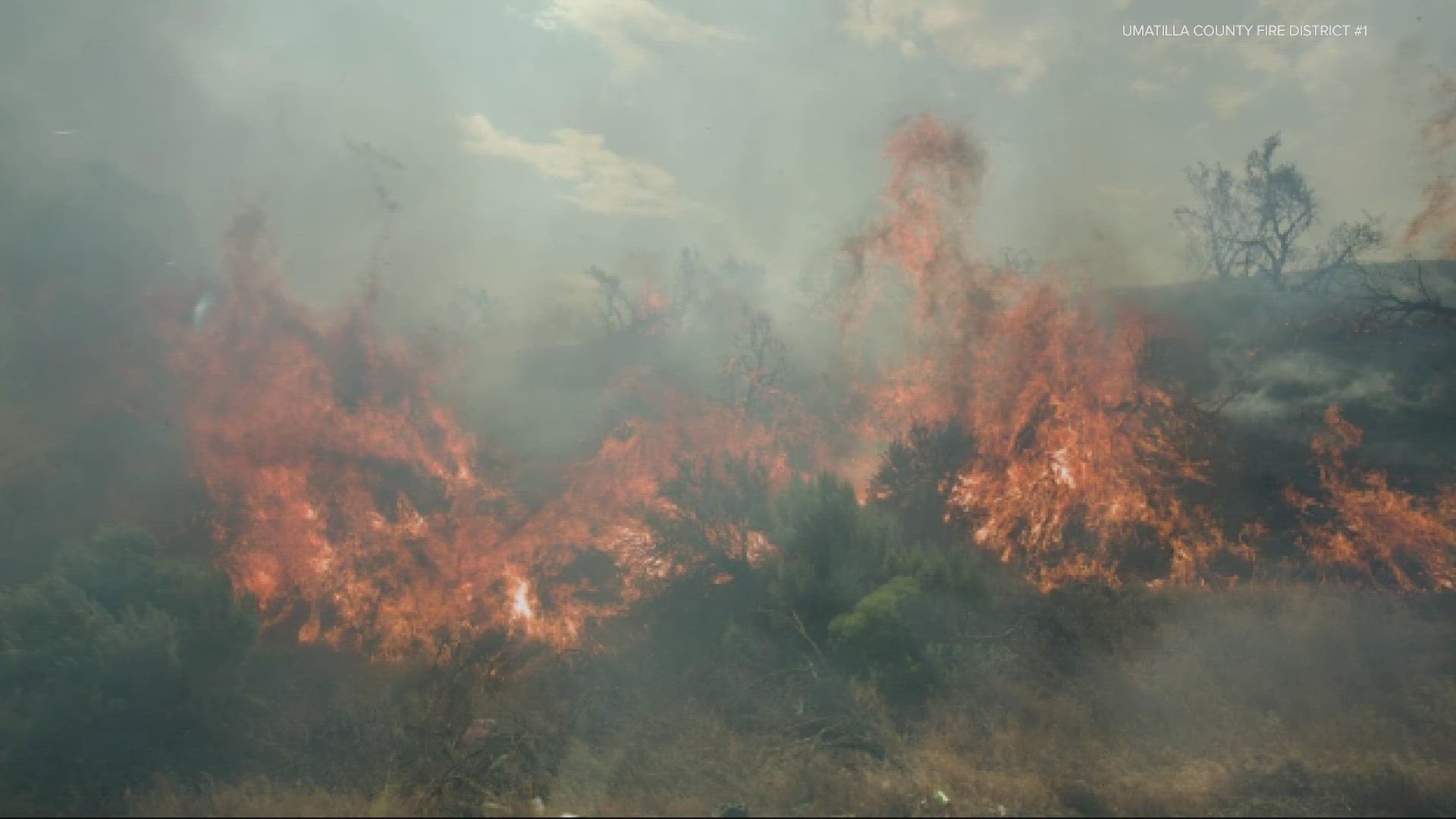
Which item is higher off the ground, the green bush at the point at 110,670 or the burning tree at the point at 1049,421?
the burning tree at the point at 1049,421

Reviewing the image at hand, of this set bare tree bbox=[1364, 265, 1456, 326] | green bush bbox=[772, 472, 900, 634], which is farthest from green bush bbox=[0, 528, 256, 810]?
bare tree bbox=[1364, 265, 1456, 326]

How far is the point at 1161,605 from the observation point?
17.4 meters

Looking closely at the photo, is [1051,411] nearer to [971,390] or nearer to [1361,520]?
[971,390]

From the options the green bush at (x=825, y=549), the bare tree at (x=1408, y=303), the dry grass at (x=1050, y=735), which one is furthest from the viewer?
the bare tree at (x=1408, y=303)

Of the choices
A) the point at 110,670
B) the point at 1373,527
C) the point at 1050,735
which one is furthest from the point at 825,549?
the point at 110,670

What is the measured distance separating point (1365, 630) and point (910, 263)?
59.7 ft

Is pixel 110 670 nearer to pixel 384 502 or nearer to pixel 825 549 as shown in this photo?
pixel 384 502

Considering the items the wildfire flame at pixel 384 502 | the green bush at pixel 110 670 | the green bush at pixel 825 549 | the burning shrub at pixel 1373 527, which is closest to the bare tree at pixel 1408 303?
the burning shrub at pixel 1373 527

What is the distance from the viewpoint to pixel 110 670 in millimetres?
16031

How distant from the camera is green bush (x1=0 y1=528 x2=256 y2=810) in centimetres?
1487

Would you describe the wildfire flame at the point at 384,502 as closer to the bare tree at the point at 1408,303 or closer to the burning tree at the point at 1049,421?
the burning tree at the point at 1049,421

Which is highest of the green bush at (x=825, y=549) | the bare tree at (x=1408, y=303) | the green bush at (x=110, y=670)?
the bare tree at (x=1408, y=303)

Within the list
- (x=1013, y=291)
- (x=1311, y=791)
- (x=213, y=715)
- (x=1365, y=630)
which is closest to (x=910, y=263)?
(x=1013, y=291)

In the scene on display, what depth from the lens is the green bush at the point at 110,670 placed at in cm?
1487
